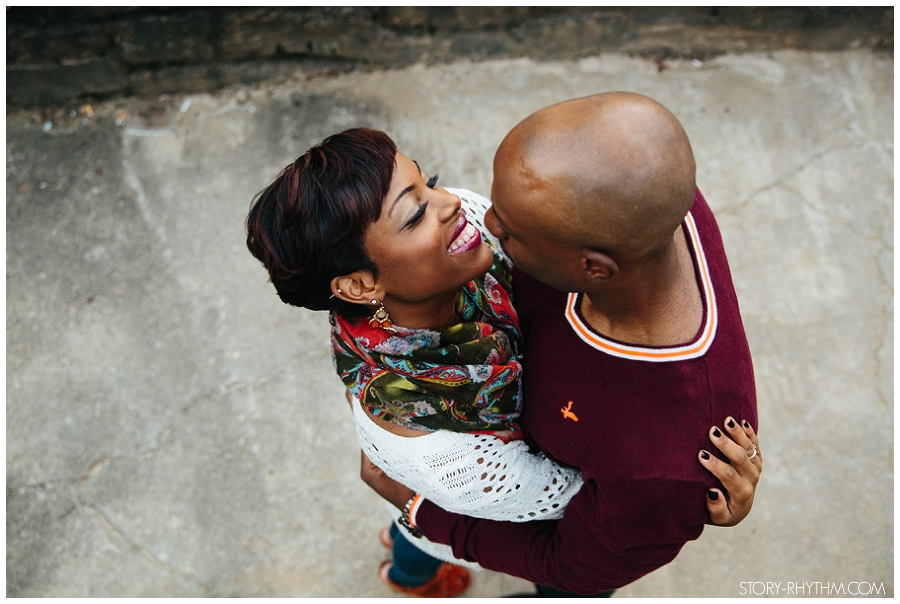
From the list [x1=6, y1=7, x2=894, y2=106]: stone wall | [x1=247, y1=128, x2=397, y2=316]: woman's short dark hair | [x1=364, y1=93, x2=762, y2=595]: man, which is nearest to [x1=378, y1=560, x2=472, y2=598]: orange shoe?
[x1=364, y1=93, x2=762, y2=595]: man

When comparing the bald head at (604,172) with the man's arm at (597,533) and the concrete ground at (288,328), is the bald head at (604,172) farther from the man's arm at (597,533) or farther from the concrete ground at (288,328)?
the concrete ground at (288,328)

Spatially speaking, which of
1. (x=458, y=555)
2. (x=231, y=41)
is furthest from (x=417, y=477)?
(x=231, y=41)

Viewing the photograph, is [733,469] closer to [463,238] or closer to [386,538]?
[463,238]

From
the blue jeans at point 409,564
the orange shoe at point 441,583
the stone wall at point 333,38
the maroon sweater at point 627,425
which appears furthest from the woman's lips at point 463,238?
the stone wall at point 333,38

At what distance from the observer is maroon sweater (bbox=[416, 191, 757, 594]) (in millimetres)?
1328

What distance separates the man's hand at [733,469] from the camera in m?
1.33

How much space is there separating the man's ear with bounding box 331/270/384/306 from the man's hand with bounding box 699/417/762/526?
0.82 meters

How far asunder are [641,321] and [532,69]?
2.91 m

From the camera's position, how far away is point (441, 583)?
2670 millimetres

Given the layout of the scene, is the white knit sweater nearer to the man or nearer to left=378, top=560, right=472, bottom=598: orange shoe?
the man

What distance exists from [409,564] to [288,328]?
1327 mm

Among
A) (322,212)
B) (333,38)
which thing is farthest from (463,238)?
(333,38)

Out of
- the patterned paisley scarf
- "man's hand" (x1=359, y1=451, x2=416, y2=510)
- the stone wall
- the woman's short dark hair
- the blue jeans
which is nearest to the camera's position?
the woman's short dark hair

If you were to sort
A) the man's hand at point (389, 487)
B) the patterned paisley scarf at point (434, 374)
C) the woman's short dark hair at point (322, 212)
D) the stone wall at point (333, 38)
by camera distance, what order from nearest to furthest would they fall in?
1. the woman's short dark hair at point (322, 212)
2. the patterned paisley scarf at point (434, 374)
3. the man's hand at point (389, 487)
4. the stone wall at point (333, 38)
